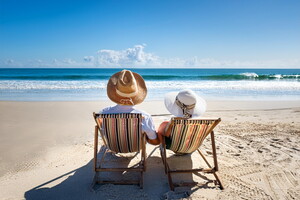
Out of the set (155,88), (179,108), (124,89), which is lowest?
(155,88)

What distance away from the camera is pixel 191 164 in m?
3.33

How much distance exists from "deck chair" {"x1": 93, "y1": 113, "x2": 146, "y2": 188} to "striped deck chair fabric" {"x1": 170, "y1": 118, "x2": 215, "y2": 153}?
435mm

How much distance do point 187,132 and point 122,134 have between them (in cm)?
86

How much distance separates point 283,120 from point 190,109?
4.83 m

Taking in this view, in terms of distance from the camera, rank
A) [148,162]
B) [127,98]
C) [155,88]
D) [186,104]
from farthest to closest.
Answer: [155,88]
[148,162]
[127,98]
[186,104]

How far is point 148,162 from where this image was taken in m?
3.41

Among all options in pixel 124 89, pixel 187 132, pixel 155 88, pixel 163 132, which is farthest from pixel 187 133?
pixel 155 88

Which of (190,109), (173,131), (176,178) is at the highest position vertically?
(190,109)

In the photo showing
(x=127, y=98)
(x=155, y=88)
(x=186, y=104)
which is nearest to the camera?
(x=186, y=104)

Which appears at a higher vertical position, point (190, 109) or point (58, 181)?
point (190, 109)

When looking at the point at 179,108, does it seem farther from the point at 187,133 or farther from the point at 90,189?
the point at 90,189

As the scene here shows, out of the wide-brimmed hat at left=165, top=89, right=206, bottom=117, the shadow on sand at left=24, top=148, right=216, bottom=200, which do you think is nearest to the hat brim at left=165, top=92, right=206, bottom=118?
the wide-brimmed hat at left=165, top=89, right=206, bottom=117

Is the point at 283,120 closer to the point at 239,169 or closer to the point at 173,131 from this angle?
→ the point at 239,169

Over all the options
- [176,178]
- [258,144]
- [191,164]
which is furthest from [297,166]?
[176,178]
